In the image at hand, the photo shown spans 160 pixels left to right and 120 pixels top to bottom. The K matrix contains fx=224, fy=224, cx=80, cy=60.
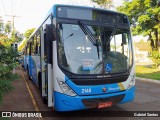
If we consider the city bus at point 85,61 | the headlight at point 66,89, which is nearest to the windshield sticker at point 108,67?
the city bus at point 85,61

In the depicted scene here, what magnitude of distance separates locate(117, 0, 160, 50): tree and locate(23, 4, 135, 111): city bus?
17372mm

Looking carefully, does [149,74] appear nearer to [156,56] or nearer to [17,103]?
[156,56]

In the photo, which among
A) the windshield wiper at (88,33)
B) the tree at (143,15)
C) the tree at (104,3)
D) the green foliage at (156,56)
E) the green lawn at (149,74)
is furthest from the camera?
the tree at (104,3)

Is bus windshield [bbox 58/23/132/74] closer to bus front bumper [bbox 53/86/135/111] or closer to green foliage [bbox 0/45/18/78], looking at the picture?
bus front bumper [bbox 53/86/135/111]

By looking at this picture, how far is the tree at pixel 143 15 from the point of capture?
22.5 m

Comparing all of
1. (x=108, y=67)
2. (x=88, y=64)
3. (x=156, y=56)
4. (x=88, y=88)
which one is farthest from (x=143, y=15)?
(x=88, y=88)

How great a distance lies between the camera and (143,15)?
2273cm

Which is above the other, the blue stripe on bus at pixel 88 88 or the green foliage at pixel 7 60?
the green foliage at pixel 7 60

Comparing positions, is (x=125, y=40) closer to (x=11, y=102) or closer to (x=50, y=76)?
(x=50, y=76)

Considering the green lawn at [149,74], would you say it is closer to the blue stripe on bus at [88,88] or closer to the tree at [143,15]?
the tree at [143,15]

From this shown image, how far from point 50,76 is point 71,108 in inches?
41.8

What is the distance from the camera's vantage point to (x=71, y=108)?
557cm

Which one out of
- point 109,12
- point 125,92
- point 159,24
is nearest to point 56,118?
point 125,92

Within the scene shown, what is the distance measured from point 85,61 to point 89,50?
0.34 metres
